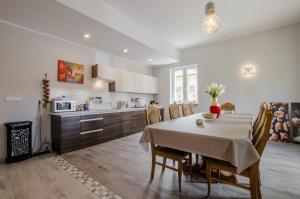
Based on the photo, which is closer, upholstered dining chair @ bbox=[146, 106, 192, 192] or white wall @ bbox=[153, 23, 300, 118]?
upholstered dining chair @ bbox=[146, 106, 192, 192]

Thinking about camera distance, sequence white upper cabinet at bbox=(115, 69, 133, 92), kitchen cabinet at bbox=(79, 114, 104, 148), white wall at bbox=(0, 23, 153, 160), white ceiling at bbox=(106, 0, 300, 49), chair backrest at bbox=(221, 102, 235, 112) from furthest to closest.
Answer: white upper cabinet at bbox=(115, 69, 133, 92)
chair backrest at bbox=(221, 102, 235, 112)
kitchen cabinet at bbox=(79, 114, 104, 148)
white ceiling at bbox=(106, 0, 300, 49)
white wall at bbox=(0, 23, 153, 160)

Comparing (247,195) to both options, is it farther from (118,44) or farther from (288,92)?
(118,44)

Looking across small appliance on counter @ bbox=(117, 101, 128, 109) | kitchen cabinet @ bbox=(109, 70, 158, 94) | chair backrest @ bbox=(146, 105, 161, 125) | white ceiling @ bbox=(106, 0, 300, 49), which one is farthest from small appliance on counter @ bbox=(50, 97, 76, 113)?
white ceiling @ bbox=(106, 0, 300, 49)

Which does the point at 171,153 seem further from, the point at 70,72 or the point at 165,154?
the point at 70,72

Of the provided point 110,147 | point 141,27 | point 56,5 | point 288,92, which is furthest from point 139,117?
point 288,92

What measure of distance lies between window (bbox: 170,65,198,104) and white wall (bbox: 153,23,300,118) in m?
0.35

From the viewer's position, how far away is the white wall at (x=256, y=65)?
3.86 meters

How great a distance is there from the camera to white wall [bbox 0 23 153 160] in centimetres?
283

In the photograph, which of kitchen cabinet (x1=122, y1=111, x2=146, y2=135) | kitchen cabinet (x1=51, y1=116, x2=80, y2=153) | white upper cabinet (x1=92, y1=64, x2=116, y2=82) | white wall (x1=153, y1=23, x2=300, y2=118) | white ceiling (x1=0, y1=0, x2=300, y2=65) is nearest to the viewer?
white ceiling (x1=0, y1=0, x2=300, y2=65)

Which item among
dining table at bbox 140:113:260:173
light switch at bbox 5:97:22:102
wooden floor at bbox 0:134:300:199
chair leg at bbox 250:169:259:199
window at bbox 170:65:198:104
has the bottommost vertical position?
wooden floor at bbox 0:134:300:199

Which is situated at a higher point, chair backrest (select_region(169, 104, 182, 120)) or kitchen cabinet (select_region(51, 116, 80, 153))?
chair backrest (select_region(169, 104, 182, 120))

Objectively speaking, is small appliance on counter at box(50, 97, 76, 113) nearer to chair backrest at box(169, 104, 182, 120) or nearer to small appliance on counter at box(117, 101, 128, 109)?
small appliance on counter at box(117, 101, 128, 109)

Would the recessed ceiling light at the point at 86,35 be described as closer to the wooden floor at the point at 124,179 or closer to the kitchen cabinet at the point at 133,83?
the kitchen cabinet at the point at 133,83

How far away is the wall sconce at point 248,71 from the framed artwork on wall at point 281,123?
100 cm
